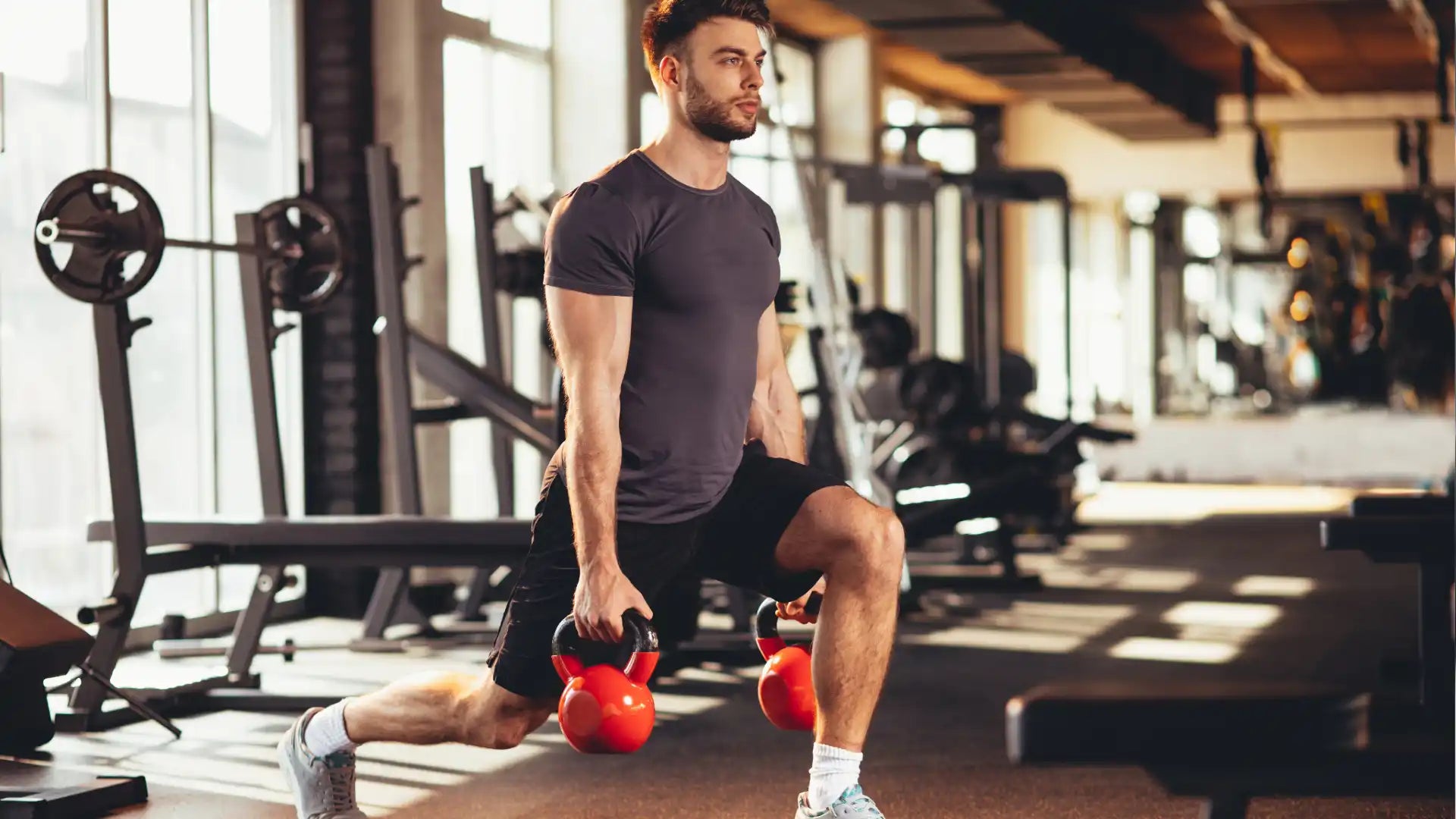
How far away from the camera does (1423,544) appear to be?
3451 millimetres

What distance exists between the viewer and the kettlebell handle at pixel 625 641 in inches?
89.5

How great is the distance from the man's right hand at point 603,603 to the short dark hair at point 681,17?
2.23ft

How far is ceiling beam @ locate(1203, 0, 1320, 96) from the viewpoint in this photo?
9.73m

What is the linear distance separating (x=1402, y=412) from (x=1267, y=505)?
3.37 metres

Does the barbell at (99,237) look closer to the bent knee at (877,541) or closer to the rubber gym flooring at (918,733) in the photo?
the rubber gym flooring at (918,733)

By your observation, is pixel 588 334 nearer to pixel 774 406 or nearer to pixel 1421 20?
pixel 774 406

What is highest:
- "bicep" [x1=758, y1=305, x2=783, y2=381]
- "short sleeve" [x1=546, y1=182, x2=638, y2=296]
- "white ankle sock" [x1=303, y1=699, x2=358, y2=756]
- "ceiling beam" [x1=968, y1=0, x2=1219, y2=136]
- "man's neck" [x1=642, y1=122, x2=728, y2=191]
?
"ceiling beam" [x1=968, y1=0, x2=1219, y2=136]

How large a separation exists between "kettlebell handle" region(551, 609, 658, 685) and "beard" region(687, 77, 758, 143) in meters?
0.64

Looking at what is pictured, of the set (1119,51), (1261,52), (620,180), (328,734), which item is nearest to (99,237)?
(328,734)

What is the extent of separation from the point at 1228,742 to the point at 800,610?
3.32 ft

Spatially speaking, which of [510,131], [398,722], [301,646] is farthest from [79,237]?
[510,131]

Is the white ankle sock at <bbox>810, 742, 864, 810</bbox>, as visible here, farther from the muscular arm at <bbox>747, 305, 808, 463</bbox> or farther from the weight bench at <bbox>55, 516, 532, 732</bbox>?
the weight bench at <bbox>55, 516, 532, 732</bbox>

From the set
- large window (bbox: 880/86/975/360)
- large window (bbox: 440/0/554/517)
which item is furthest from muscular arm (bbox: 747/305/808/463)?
large window (bbox: 880/86/975/360)

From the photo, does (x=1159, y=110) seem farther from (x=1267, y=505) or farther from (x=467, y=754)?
(x=467, y=754)
